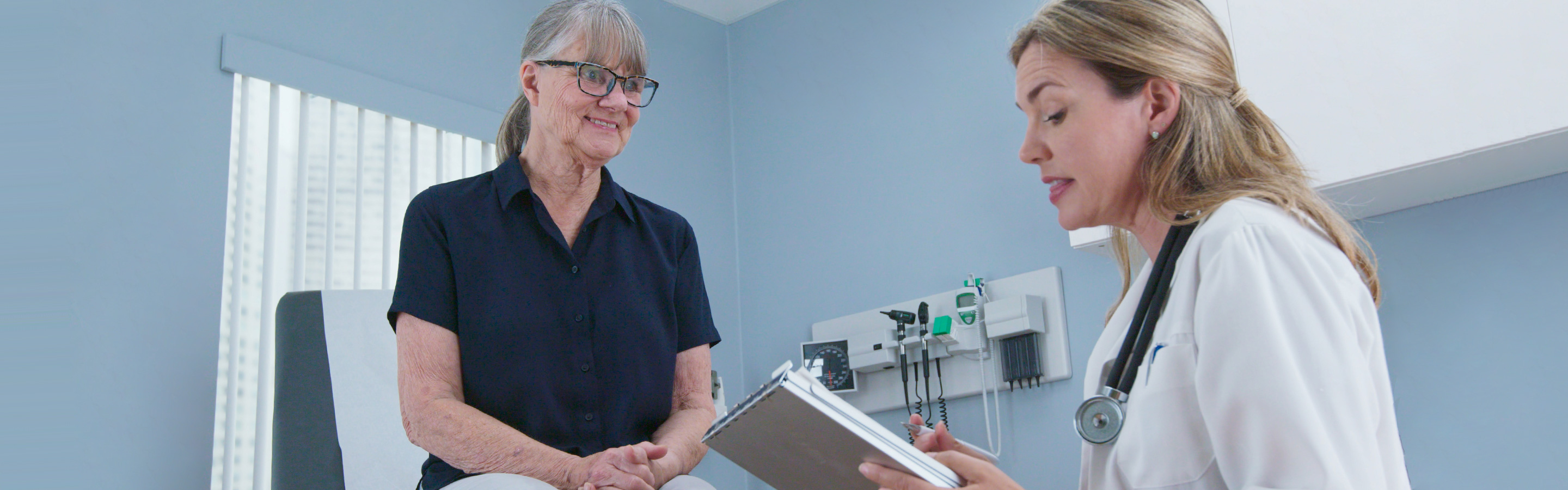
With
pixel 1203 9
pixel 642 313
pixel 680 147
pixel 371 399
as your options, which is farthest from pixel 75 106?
pixel 1203 9

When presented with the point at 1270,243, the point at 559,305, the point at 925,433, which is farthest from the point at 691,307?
the point at 1270,243

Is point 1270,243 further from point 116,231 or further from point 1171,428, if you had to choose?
point 116,231

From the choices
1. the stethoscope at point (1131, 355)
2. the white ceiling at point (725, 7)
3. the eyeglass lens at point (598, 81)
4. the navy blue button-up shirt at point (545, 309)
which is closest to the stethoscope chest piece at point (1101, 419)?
the stethoscope at point (1131, 355)

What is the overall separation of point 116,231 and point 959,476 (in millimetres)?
1737

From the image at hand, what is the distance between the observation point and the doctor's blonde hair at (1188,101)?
3.63ft

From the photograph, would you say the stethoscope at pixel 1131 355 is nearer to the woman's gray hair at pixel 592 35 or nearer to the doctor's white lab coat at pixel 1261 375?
the doctor's white lab coat at pixel 1261 375

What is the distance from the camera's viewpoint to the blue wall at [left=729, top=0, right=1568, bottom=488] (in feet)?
6.41

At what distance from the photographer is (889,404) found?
2.74 metres

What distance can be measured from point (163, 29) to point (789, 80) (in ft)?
5.61

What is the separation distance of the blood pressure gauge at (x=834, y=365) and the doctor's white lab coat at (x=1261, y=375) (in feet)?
5.74

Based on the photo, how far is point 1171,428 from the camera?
964mm

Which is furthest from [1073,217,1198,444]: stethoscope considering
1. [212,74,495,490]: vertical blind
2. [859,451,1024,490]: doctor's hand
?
[212,74,495,490]: vertical blind

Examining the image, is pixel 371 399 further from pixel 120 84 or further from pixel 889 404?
pixel 889 404

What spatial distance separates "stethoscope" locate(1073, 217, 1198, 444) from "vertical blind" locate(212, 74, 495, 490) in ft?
5.00
